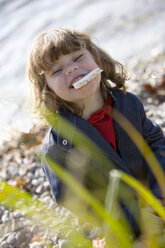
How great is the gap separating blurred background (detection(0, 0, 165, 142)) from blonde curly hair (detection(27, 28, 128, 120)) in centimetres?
125

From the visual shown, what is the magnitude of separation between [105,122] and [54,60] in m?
0.46

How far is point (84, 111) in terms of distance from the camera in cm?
179

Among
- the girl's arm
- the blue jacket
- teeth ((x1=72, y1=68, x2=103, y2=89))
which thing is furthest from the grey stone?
teeth ((x1=72, y1=68, x2=103, y2=89))

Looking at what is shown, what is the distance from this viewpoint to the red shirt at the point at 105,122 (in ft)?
5.88

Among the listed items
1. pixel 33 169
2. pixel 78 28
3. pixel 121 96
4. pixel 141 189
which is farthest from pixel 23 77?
pixel 141 189

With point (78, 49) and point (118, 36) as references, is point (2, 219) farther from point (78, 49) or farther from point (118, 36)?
point (118, 36)

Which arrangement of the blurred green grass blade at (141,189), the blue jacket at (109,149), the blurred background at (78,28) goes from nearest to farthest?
1. the blurred green grass blade at (141,189)
2. the blue jacket at (109,149)
3. the blurred background at (78,28)

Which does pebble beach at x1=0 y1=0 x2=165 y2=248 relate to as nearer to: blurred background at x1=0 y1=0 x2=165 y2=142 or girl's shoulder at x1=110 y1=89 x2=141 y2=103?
blurred background at x1=0 y1=0 x2=165 y2=142

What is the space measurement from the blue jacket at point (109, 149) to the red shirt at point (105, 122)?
0.10ft

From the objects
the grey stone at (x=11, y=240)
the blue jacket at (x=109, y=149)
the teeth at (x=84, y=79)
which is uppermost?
the teeth at (x=84, y=79)

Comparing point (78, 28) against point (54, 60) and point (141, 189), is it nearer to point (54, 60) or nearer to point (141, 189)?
point (54, 60)

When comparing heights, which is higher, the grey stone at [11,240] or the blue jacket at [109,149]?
the blue jacket at [109,149]

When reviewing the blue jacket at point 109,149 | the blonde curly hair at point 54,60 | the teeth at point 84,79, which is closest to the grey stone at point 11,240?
the blue jacket at point 109,149

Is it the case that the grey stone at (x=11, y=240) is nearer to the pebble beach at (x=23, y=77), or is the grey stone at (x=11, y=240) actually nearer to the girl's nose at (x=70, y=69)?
the pebble beach at (x=23, y=77)
